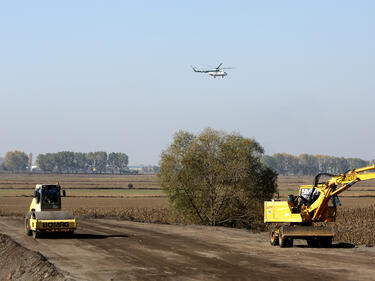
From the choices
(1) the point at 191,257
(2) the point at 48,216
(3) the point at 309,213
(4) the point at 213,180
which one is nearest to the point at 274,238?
(3) the point at 309,213

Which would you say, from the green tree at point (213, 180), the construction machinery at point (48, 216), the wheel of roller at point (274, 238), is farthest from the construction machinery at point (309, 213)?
the green tree at point (213, 180)

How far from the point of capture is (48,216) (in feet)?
126

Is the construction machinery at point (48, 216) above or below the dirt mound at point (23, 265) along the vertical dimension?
above

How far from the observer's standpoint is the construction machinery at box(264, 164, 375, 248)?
3288 cm

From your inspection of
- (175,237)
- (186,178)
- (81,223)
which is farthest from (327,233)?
(186,178)

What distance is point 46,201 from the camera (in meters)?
39.7

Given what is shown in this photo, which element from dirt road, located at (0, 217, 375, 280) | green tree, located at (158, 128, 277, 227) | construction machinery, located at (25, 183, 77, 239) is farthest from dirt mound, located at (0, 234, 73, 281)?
green tree, located at (158, 128, 277, 227)

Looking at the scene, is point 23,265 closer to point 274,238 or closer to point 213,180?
point 274,238

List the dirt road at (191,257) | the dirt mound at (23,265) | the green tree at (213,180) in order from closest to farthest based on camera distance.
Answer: the dirt road at (191,257) < the dirt mound at (23,265) < the green tree at (213,180)

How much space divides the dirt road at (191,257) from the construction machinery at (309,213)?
0.84 meters

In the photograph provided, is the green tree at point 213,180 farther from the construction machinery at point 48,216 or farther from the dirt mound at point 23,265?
the dirt mound at point 23,265

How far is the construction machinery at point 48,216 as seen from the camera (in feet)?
125

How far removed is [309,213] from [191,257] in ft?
23.4

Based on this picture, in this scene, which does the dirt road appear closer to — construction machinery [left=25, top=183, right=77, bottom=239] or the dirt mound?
the dirt mound
